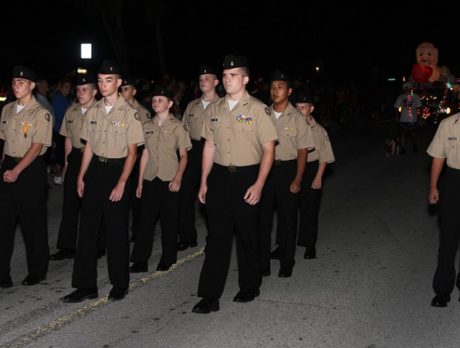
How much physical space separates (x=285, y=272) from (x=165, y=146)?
1.77 metres

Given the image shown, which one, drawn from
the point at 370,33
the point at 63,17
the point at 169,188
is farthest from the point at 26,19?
the point at 169,188

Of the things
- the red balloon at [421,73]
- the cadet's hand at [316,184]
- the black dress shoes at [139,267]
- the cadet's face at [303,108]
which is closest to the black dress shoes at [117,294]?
the black dress shoes at [139,267]

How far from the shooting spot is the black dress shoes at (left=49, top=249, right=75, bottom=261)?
8633 millimetres

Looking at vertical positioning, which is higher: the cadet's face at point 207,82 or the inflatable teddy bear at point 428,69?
the inflatable teddy bear at point 428,69

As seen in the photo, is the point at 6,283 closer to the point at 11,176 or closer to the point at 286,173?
the point at 11,176

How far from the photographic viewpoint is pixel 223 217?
666 centimetres

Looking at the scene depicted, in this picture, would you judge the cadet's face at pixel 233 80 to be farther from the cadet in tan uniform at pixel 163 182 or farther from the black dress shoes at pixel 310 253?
the black dress shoes at pixel 310 253

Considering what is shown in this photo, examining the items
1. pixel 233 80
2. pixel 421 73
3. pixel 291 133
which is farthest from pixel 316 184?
pixel 421 73

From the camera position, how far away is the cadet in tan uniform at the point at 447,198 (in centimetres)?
660

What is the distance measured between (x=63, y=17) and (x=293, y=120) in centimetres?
4290

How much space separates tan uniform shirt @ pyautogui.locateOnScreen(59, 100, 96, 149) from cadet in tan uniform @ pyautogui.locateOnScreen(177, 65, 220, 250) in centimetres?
122

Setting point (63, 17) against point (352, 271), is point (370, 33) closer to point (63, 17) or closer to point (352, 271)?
point (63, 17)

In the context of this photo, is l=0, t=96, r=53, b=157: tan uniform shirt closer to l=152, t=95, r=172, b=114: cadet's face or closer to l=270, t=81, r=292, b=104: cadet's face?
l=152, t=95, r=172, b=114: cadet's face

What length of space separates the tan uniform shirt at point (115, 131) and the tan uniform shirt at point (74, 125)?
165cm
